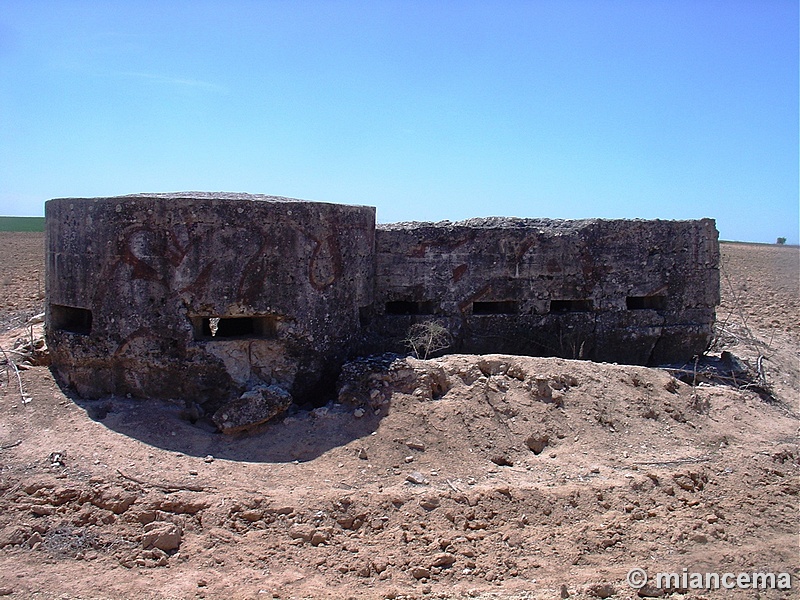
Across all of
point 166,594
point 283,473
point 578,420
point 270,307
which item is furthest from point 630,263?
point 166,594

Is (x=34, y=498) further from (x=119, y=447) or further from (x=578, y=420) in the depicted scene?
(x=578, y=420)

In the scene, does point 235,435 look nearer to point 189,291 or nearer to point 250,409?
point 250,409

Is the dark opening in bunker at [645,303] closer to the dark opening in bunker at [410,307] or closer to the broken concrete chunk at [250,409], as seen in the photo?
the dark opening in bunker at [410,307]

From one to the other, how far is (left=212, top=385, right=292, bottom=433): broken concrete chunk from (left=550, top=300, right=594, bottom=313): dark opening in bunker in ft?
10.3

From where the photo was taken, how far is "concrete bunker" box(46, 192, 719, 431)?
17.6 ft

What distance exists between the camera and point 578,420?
5668 millimetres

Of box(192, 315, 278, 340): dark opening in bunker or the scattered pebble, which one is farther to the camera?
box(192, 315, 278, 340): dark opening in bunker

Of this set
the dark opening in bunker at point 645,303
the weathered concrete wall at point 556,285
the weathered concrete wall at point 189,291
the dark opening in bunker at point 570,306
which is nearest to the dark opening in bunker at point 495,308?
the weathered concrete wall at point 556,285

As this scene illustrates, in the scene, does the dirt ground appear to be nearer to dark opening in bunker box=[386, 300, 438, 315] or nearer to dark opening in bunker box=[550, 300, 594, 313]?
dark opening in bunker box=[550, 300, 594, 313]

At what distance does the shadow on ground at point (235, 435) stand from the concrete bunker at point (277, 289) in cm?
14

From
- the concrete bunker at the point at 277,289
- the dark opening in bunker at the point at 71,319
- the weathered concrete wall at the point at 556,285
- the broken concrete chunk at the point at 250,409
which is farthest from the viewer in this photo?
the weathered concrete wall at the point at 556,285

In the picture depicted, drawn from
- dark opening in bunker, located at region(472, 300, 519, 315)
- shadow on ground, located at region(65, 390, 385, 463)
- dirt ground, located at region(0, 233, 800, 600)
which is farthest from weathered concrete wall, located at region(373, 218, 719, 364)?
shadow on ground, located at region(65, 390, 385, 463)

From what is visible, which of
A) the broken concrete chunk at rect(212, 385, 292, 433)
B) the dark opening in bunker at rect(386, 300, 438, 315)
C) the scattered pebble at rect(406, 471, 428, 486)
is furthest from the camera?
the dark opening in bunker at rect(386, 300, 438, 315)

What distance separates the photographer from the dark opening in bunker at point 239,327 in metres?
5.56
